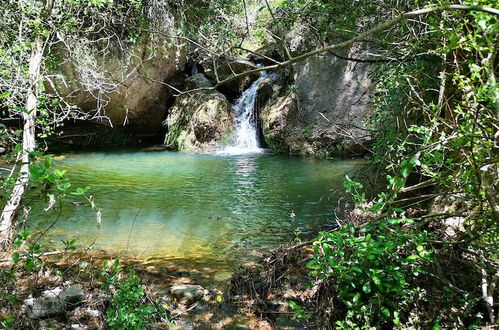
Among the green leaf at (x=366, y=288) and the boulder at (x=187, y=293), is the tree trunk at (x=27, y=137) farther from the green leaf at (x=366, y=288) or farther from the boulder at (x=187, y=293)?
the green leaf at (x=366, y=288)

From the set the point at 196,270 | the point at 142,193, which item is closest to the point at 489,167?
the point at 196,270

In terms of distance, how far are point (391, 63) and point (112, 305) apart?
12.7 feet

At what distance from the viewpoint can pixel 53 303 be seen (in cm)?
262

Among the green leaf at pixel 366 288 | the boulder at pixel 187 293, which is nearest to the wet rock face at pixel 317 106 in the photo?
the boulder at pixel 187 293

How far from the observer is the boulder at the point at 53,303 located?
254cm

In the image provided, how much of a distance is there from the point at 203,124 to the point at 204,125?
0.18ft

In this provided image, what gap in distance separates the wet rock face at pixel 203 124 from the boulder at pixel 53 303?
10920 mm

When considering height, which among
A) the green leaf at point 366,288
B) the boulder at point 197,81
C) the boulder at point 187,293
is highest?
the boulder at point 197,81

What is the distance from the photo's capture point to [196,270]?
370 centimetres

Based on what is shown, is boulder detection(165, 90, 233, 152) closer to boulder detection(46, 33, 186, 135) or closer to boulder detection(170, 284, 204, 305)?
boulder detection(46, 33, 186, 135)

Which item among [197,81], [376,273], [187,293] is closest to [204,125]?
[197,81]

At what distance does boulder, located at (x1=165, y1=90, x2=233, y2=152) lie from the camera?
1366 centimetres

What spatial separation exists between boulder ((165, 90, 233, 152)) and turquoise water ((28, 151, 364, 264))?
10.7 ft

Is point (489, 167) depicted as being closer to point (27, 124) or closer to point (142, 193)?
point (27, 124)
